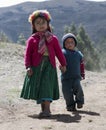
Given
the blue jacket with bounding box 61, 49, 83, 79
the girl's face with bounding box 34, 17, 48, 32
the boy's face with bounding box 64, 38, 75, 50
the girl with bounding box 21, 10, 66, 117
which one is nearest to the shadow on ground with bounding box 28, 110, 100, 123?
the girl with bounding box 21, 10, 66, 117

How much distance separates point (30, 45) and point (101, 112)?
1.71 meters

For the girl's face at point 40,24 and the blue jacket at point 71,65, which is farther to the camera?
the blue jacket at point 71,65

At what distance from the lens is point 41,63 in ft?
24.4

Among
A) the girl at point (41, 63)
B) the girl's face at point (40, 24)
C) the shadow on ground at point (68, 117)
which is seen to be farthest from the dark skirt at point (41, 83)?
the girl's face at point (40, 24)

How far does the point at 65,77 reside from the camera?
8078mm

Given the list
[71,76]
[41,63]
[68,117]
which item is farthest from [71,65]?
[68,117]

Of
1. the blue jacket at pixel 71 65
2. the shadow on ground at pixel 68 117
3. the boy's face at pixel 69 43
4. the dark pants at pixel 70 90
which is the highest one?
the boy's face at pixel 69 43

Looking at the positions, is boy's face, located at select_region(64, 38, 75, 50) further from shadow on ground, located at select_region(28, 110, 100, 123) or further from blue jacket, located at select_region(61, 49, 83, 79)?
shadow on ground, located at select_region(28, 110, 100, 123)

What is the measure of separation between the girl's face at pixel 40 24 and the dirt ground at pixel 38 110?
4.62ft

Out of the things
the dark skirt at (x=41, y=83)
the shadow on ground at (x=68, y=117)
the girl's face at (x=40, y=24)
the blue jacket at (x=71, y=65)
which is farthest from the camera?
the blue jacket at (x=71, y=65)

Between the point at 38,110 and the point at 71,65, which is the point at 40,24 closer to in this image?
the point at 71,65

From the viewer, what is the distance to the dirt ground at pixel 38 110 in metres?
6.58

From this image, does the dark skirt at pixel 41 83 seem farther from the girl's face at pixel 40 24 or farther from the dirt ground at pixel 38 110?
the girl's face at pixel 40 24

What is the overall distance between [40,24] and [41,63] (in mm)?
647
